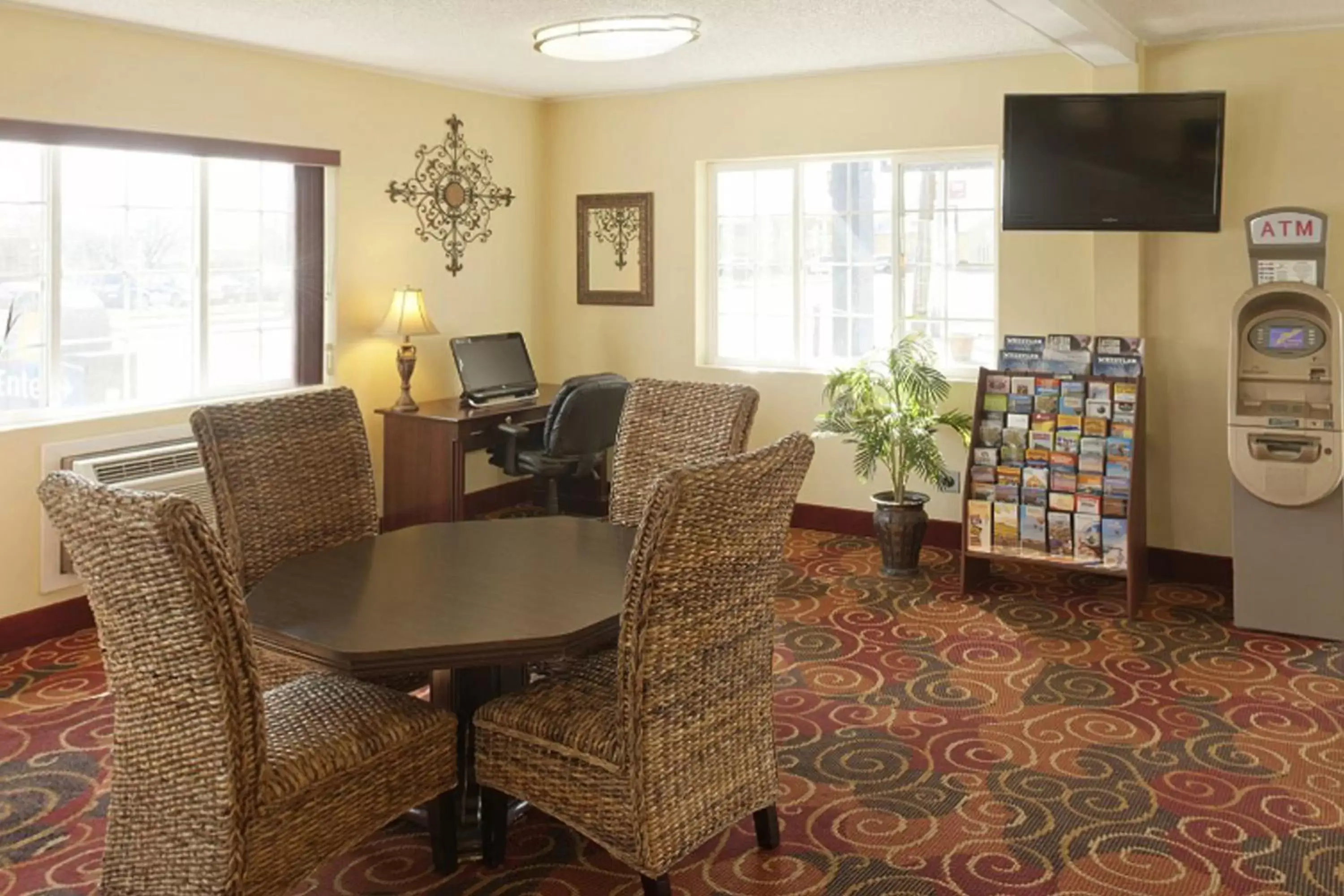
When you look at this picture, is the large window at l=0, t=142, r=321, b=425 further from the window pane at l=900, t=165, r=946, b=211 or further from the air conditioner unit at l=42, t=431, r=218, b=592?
the window pane at l=900, t=165, r=946, b=211

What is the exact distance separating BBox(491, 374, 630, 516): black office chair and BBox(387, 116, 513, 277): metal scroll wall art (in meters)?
1.15

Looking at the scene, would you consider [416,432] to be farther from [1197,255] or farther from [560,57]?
[1197,255]

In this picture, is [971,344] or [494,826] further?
[971,344]

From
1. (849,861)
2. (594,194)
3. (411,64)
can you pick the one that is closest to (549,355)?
(594,194)

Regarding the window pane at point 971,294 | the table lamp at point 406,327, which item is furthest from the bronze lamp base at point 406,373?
the window pane at point 971,294

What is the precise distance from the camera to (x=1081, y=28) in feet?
13.9

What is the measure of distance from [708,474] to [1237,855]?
1.68 meters

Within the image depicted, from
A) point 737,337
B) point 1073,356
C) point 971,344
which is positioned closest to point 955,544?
point 971,344

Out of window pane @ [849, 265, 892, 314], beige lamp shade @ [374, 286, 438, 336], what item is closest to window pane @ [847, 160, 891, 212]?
window pane @ [849, 265, 892, 314]

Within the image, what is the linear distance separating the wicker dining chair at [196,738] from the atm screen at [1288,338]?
11.7 feet

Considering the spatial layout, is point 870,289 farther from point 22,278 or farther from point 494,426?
point 22,278

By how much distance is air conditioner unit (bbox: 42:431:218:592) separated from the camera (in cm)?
457

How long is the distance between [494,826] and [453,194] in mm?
4214

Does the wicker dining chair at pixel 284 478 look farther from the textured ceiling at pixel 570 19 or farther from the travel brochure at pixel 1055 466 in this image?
the travel brochure at pixel 1055 466
